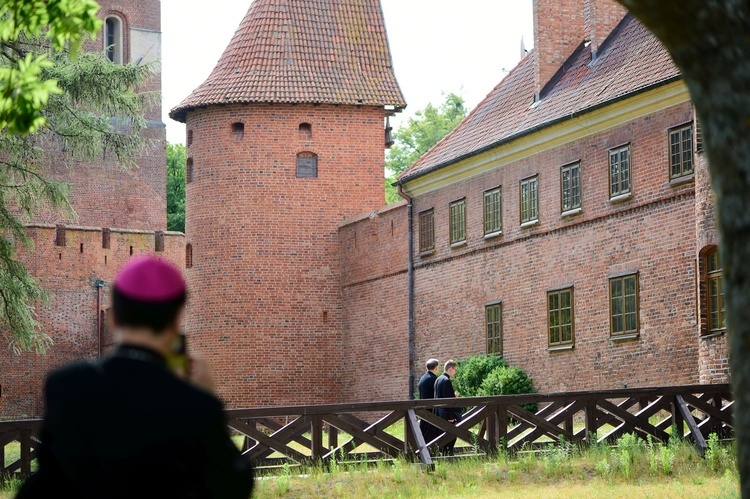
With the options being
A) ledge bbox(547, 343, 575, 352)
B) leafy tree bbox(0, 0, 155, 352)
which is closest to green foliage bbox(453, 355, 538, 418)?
ledge bbox(547, 343, 575, 352)

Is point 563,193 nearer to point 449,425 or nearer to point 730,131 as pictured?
point 449,425

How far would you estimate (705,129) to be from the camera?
16.9ft

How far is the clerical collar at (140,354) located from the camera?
3749mm

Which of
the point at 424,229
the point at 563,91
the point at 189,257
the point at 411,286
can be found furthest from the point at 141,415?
the point at 189,257

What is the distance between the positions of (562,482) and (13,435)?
21.1 ft

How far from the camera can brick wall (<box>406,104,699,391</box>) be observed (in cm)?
2411

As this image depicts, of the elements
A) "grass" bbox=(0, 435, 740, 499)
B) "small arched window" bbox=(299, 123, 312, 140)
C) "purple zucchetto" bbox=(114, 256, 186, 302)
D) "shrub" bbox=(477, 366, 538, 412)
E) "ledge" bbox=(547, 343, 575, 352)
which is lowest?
"grass" bbox=(0, 435, 740, 499)

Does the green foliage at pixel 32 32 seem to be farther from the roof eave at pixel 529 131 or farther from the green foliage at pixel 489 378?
the green foliage at pixel 489 378

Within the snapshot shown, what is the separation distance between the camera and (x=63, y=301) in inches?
1711

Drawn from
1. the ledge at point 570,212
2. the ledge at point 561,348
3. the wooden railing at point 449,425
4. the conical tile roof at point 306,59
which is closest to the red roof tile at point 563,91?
the ledge at point 570,212

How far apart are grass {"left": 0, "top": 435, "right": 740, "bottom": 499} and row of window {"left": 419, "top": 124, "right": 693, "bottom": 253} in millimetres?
8530

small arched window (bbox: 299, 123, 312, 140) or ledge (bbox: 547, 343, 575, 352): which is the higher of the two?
small arched window (bbox: 299, 123, 312, 140)

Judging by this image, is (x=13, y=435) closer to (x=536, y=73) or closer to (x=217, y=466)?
(x=217, y=466)

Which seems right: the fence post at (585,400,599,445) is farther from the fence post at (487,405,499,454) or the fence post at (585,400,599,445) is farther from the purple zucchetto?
the purple zucchetto
